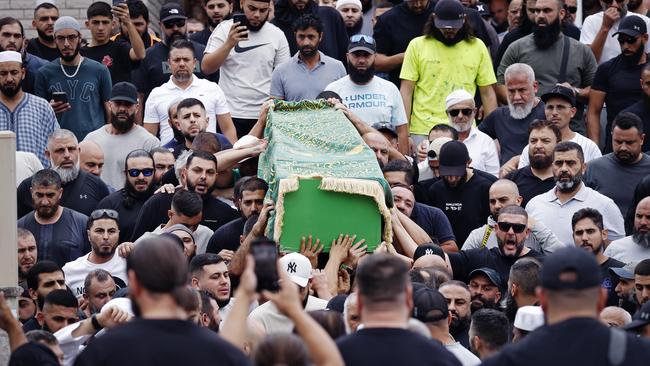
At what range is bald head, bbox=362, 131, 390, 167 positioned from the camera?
13391 millimetres

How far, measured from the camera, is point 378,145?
13.5 metres

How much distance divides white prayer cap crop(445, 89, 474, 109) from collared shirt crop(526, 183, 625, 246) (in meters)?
1.99

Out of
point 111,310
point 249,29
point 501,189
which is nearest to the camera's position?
point 111,310

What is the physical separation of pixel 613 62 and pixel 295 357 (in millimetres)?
10241

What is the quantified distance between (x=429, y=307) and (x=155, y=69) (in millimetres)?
8726

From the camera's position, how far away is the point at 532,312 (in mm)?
8727

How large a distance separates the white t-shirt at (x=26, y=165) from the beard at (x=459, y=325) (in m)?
5.03

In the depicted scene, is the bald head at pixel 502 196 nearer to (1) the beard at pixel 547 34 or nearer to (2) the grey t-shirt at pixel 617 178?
(2) the grey t-shirt at pixel 617 178

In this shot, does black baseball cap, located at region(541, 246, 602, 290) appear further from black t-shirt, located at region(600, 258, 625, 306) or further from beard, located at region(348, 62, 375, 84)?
beard, located at region(348, 62, 375, 84)

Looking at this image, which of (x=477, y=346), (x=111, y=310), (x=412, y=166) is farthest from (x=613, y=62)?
(x=111, y=310)

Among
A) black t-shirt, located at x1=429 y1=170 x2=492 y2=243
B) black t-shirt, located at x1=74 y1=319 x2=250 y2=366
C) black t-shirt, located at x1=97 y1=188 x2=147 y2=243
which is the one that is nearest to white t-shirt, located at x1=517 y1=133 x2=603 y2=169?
black t-shirt, located at x1=429 y1=170 x2=492 y2=243

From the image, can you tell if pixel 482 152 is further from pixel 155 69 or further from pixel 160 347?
pixel 160 347

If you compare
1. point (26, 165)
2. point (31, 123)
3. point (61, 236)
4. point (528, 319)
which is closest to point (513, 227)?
point (528, 319)

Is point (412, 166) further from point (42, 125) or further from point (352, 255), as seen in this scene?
point (42, 125)
